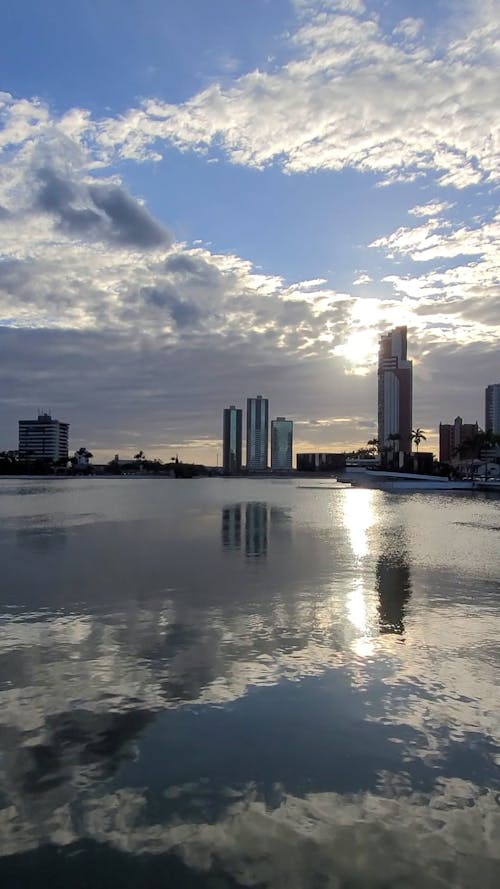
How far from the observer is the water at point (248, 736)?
5.82 m

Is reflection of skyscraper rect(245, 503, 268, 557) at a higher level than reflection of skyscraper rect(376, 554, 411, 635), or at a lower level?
lower

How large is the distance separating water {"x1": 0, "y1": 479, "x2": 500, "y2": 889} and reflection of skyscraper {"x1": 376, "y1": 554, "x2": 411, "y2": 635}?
0.13m

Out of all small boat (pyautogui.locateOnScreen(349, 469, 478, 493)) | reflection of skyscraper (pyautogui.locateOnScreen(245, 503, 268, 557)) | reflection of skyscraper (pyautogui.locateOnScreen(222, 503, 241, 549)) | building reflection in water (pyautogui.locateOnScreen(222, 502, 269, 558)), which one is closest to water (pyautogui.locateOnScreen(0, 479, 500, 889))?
reflection of skyscraper (pyautogui.locateOnScreen(245, 503, 268, 557))

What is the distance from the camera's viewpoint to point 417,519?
48.5 m

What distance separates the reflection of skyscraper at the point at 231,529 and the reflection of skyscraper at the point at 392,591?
24.4 feet

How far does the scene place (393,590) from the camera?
60.6ft

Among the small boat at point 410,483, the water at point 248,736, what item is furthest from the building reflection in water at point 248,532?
the small boat at point 410,483

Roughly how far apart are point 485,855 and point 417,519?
43986mm

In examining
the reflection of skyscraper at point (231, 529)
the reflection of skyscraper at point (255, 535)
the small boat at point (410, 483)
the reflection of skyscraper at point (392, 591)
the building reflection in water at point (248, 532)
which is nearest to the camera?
A: the reflection of skyscraper at point (392, 591)

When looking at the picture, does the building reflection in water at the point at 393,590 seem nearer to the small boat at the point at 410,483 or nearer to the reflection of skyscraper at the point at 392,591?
the reflection of skyscraper at the point at 392,591

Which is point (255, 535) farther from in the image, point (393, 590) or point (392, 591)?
point (392, 591)

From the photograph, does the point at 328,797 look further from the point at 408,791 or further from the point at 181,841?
the point at 181,841

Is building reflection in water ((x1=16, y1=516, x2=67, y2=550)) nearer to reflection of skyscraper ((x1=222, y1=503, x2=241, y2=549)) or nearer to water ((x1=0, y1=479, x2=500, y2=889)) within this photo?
reflection of skyscraper ((x1=222, y1=503, x2=241, y2=549))

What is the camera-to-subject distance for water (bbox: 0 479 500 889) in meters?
5.82
